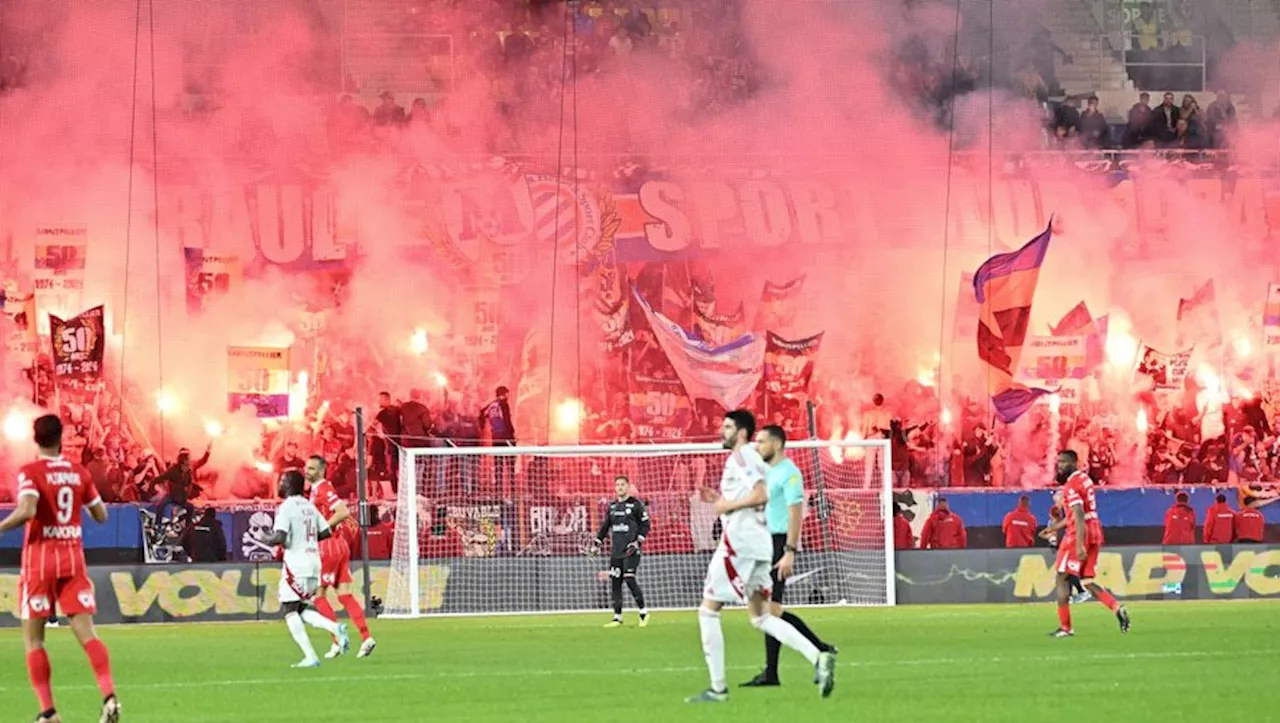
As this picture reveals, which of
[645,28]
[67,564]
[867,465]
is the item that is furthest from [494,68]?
[67,564]

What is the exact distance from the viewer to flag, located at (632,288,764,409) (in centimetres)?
4388

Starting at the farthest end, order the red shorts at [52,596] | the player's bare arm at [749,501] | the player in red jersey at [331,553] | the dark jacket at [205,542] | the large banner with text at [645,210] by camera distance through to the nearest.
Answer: the large banner with text at [645,210] → the dark jacket at [205,542] → the player in red jersey at [331,553] → the player's bare arm at [749,501] → the red shorts at [52,596]

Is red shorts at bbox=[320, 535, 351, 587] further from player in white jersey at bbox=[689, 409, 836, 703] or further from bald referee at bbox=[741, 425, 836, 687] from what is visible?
player in white jersey at bbox=[689, 409, 836, 703]

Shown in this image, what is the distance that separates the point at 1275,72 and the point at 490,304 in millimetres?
17842

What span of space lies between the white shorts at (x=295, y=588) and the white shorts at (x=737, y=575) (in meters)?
6.97

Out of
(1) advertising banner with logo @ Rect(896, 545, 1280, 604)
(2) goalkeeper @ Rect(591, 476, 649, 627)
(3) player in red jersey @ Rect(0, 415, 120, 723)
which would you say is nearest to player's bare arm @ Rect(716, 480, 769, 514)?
(3) player in red jersey @ Rect(0, 415, 120, 723)

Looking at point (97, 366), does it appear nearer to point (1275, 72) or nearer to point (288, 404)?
point (288, 404)

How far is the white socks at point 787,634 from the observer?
13391 mm

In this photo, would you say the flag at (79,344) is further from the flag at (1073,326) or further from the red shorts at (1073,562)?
the red shorts at (1073,562)

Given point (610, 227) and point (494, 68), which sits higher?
point (494, 68)

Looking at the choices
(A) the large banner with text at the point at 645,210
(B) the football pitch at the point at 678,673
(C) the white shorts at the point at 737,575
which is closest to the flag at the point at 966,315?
(A) the large banner with text at the point at 645,210

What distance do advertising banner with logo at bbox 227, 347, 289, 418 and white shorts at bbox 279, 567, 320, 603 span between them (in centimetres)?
2358

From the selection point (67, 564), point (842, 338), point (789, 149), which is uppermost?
point (789, 149)

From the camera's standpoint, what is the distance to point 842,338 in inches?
1761
